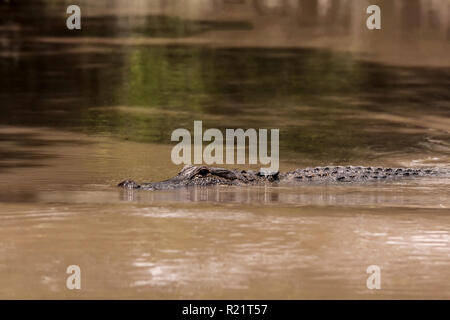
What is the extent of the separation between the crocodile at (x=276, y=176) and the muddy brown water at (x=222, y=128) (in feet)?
0.63

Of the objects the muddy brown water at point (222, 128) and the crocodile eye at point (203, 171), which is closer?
the muddy brown water at point (222, 128)

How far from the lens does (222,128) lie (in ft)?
42.0

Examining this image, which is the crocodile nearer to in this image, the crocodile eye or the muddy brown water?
the crocodile eye

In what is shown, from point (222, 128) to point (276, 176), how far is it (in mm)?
3539

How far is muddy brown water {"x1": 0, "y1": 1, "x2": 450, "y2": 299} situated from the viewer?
5.75m

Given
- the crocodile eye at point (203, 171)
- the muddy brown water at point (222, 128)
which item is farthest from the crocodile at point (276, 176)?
the muddy brown water at point (222, 128)

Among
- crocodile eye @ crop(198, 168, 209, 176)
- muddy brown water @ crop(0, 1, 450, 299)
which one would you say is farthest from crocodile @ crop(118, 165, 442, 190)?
muddy brown water @ crop(0, 1, 450, 299)

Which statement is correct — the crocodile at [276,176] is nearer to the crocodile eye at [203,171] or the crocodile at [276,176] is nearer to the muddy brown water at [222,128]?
the crocodile eye at [203,171]

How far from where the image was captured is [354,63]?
17.6m

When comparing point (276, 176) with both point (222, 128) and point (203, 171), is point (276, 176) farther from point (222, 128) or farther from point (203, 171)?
point (222, 128)

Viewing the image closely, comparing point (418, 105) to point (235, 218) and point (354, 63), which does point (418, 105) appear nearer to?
point (354, 63)

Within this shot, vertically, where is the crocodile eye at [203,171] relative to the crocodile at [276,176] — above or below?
above

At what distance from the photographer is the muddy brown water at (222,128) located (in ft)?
18.9
